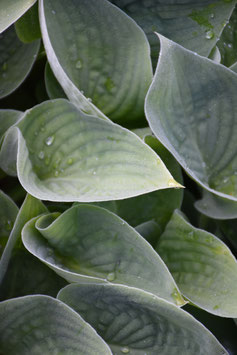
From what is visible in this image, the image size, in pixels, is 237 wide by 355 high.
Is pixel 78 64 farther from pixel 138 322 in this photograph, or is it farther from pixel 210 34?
pixel 138 322

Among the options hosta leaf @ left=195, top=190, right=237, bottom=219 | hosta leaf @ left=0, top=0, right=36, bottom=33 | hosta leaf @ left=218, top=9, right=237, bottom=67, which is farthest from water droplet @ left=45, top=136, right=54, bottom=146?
hosta leaf @ left=218, top=9, right=237, bottom=67

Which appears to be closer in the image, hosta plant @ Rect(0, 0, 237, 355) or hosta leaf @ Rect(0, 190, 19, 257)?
hosta plant @ Rect(0, 0, 237, 355)

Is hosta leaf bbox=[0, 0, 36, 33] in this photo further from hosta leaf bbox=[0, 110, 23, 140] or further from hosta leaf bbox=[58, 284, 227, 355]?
hosta leaf bbox=[58, 284, 227, 355]

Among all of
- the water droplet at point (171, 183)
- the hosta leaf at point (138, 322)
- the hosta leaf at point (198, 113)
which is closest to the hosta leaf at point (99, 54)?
the hosta leaf at point (198, 113)

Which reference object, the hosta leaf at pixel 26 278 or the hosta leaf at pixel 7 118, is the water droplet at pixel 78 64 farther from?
the hosta leaf at pixel 26 278

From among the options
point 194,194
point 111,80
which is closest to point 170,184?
point 111,80

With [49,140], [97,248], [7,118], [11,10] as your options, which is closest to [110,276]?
[97,248]

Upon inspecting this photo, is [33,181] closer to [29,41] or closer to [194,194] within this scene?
[29,41]
